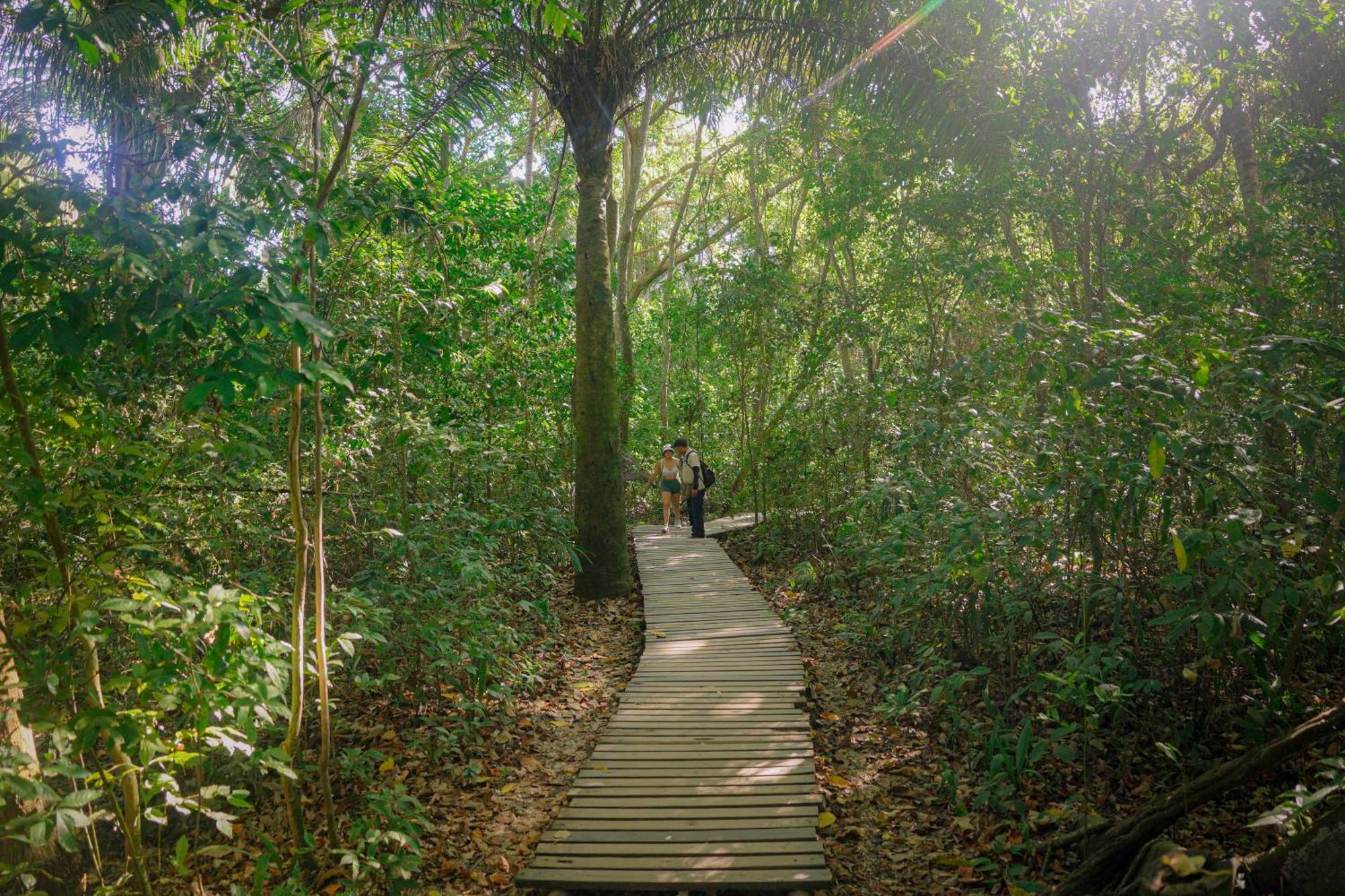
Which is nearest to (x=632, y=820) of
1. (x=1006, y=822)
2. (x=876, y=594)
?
(x=1006, y=822)

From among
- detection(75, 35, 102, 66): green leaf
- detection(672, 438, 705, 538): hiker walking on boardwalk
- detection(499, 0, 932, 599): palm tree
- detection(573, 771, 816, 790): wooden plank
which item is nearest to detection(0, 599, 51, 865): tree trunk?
detection(75, 35, 102, 66): green leaf

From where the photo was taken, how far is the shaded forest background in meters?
3.10

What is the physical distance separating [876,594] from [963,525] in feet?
11.6

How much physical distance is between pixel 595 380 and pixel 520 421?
100 centimetres

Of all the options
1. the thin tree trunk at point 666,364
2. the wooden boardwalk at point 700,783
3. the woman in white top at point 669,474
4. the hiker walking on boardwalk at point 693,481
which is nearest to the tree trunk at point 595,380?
the wooden boardwalk at point 700,783

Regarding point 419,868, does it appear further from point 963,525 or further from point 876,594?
point 876,594

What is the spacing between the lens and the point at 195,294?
10.0 feet

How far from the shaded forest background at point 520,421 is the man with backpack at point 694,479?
63.6 inches

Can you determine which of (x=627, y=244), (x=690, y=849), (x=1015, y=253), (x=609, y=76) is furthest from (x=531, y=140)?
(x=690, y=849)

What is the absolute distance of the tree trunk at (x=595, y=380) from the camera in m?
9.62

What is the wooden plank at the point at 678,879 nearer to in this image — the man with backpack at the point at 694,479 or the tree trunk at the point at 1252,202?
the tree trunk at the point at 1252,202

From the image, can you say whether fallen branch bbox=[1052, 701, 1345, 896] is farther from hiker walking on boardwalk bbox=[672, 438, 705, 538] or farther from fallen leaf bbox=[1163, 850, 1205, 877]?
hiker walking on boardwalk bbox=[672, 438, 705, 538]

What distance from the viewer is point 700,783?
196 inches

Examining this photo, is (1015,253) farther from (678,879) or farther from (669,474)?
(678,879)
